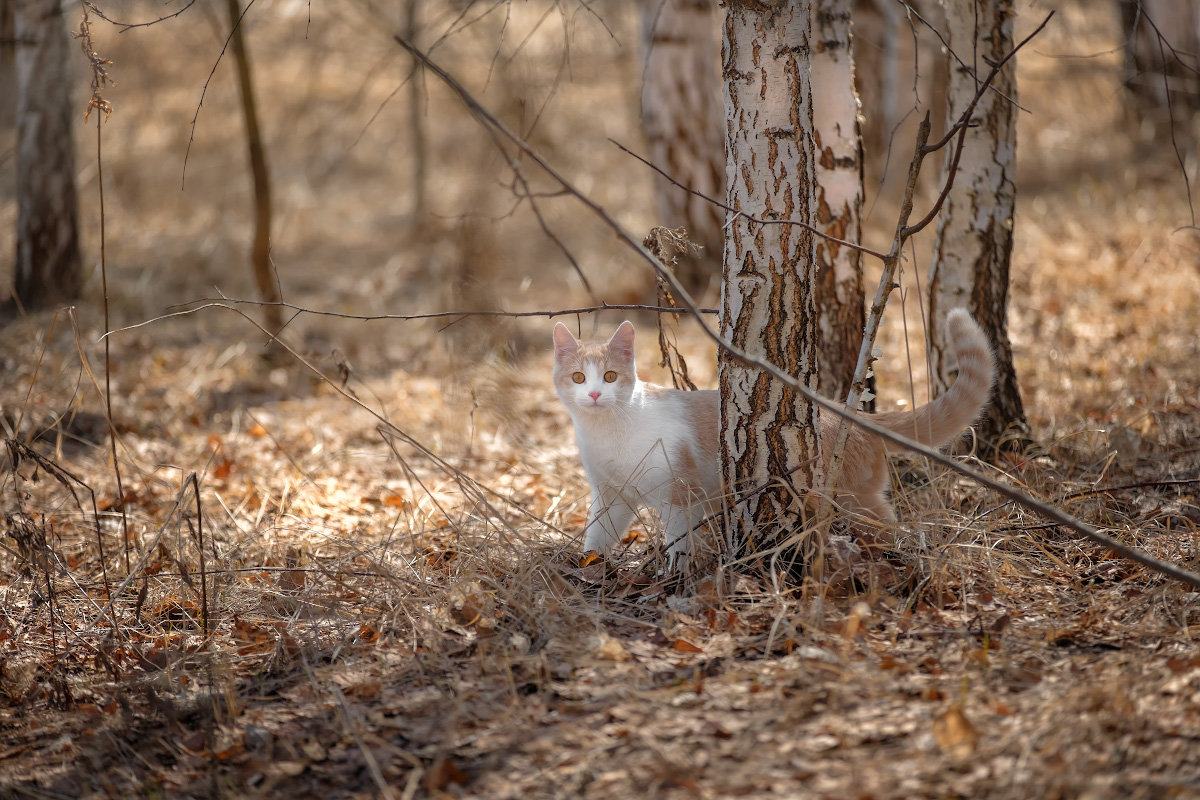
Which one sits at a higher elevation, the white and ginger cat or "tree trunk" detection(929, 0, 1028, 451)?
"tree trunk" detection(929, 0, 1028, 451)

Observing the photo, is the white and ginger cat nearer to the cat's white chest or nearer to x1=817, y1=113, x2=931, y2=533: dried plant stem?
the cat's white chest

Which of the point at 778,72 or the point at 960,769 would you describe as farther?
the point at 778,72

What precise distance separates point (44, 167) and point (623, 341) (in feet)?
19.6

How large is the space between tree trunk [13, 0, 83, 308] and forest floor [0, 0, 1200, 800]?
443 mm

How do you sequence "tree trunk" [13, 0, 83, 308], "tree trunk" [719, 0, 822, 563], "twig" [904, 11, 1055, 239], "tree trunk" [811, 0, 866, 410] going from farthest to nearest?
"tree trunk" [13, 0, 83, 308], "tree trunk" [811, 0, 866, 410], "tree trunk" [719, 0, 822, 563], "twig" [904, 11, 1055, 239]

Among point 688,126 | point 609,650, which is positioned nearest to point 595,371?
point 609,650

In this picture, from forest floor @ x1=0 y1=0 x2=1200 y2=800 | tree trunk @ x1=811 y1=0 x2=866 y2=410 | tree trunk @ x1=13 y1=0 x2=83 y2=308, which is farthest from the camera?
tree trunk @ x1=13 y1=0 x2=83 y2=308

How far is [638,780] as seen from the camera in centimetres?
216

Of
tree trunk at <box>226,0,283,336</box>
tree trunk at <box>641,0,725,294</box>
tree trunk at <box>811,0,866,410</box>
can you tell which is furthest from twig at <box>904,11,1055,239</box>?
tree trunk at <box>226,0,283,336</box>

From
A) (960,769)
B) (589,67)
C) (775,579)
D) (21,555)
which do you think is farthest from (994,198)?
(589,67)

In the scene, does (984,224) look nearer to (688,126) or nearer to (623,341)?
(623,341)

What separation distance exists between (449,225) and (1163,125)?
7788mm

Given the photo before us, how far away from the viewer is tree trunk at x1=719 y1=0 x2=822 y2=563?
2.84m

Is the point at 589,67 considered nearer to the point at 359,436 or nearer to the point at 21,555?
the point at 359,436
